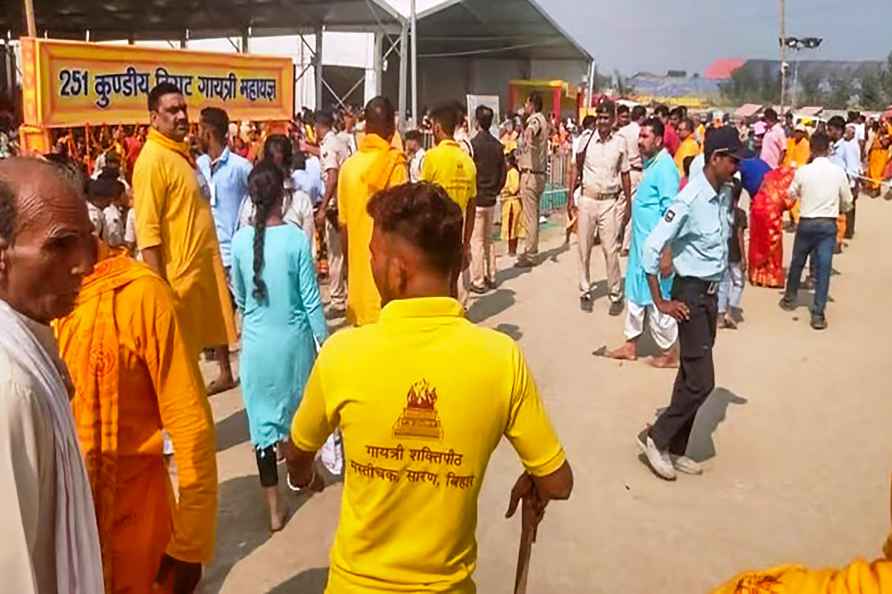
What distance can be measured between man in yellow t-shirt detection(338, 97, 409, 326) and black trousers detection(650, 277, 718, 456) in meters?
1.76

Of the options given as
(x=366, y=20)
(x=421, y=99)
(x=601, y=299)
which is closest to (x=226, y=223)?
(x=601, y=299)

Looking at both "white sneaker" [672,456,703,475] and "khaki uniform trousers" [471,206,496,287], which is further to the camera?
"khaki uniform trousers" [471,206,496,287]

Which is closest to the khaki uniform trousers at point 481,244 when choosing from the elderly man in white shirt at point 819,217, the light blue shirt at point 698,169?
the light blue shirt at point 698,169

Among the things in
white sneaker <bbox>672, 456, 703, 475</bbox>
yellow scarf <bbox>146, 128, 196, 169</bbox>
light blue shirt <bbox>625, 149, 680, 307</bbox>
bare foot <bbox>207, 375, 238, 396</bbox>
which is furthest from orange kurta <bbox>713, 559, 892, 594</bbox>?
light blue shirt <bbox>625, 149, 680, 307</bbox>

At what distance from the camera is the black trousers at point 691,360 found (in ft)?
15.8

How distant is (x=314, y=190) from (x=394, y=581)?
22.5ft

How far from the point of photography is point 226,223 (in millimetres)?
6746

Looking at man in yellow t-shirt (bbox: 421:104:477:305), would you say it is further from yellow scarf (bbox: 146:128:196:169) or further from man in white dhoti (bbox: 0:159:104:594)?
man in white dhoti (bbox: 0:159:104:594)

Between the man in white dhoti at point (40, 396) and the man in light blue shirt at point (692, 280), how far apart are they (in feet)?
12.1

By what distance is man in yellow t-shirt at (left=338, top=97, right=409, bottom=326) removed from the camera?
519 centimetres

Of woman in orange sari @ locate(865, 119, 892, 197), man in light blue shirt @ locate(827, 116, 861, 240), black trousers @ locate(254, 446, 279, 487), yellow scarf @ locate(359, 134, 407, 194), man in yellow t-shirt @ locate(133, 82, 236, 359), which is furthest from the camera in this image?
woman in orange sari @ locate(865, 119, 892, 197)

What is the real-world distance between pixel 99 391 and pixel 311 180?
6583mm

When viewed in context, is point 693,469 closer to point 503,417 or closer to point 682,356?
point 682,356

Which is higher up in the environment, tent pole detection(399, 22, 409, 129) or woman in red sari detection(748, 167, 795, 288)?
tent pole detection(399, 22, 409, 129)
